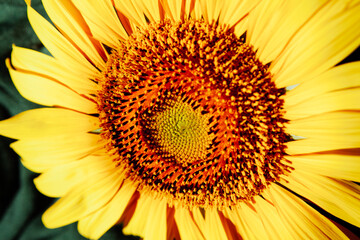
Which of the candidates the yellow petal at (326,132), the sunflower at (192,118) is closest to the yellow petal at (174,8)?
the sunflower at (192,118)

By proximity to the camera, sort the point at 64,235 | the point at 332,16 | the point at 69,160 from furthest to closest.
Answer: the point at 64,235, the point at 69,160, the point at 332,16

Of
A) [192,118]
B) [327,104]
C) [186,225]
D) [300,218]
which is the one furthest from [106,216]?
[327,104]

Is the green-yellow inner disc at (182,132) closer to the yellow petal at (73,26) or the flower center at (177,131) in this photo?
the flower center at (177,131)

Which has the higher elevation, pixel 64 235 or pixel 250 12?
pixel 250 12

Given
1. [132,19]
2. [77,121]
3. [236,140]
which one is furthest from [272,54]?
[77,121]

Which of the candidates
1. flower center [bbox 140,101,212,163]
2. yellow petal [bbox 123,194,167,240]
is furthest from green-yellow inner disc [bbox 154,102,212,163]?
yellow petal [bbox 123,194,167,240]

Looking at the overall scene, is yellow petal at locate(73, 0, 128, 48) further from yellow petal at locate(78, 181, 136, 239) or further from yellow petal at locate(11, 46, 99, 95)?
yellow petal at locate(78, 181, 136, 239)

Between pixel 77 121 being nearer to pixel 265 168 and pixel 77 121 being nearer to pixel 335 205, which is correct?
pixel 265 168
